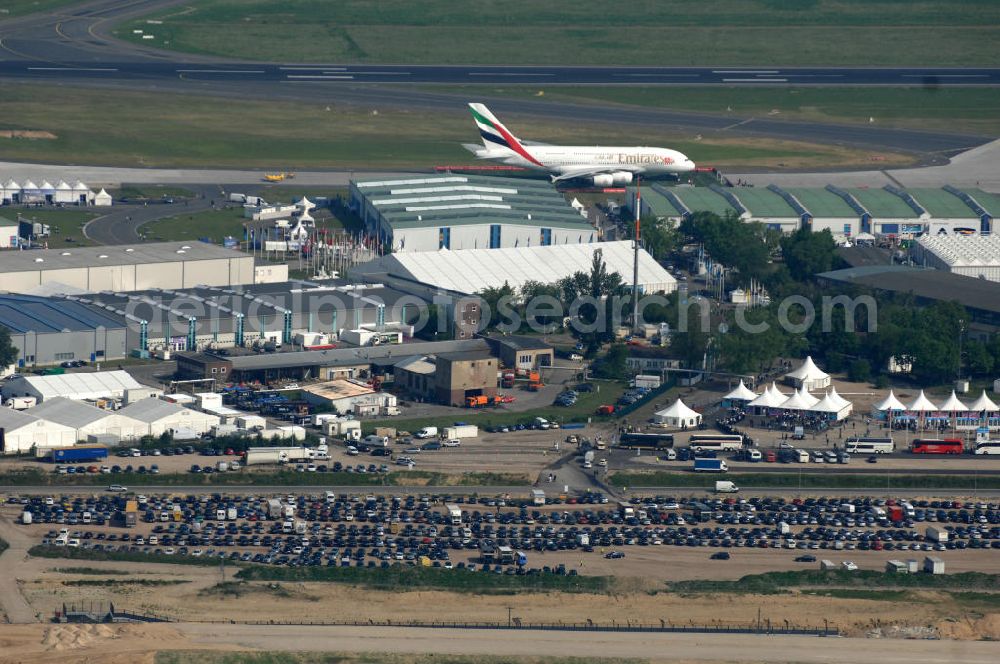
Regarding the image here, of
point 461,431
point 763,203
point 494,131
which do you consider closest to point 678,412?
point 461,431

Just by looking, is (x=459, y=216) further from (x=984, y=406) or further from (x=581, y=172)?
(x=984, y=406)

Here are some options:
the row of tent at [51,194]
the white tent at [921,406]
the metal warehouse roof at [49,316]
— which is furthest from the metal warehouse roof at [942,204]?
the metal warehouse roof at [49,316]

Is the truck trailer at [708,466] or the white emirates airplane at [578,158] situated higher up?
the white emirates airplane at [578,158]

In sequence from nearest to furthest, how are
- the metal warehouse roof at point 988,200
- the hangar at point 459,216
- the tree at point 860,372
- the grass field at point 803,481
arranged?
1. the grass field at point 803,481
2. the tree at point 860,372
3. the hangar at point 459,216
4. the metal warehouse roof at point 988,200

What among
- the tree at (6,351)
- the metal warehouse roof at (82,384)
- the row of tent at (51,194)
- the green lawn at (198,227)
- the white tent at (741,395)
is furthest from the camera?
the row of tent at (51,194)

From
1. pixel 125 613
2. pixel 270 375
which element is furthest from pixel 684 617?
pixel 270 375

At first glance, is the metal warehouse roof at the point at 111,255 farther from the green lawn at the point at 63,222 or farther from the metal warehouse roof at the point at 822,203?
the metal warehouse roof at the point at 822,203
